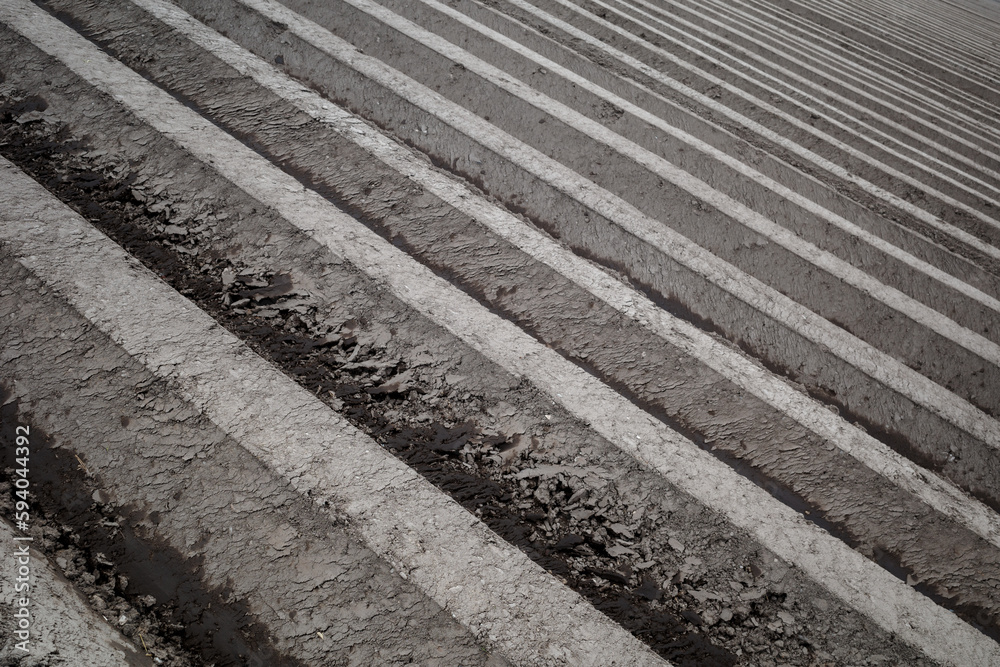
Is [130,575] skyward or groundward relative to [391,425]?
groundward

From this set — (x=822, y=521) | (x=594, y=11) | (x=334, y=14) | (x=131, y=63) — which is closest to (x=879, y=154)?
(x=594, y=11)

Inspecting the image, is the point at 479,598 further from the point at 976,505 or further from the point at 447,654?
the point at 976,505

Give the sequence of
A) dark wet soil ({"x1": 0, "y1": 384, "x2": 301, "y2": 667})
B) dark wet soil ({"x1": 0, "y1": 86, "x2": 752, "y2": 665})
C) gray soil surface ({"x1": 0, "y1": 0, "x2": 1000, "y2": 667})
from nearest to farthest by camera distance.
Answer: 1. dark wet soil ({"x1": 0, "y1": 384, "x2": 301, "y2": 667})
2. gray soil surface ({"x1": 0, "y1": 0, "x2": 1000, "y2": 667})
3. dark wet soil ({"x1": 0, "y1": 86, "x2": 752, "y2": 665})

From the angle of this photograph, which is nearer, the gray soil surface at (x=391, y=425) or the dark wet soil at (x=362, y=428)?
the gray soil surface at (x=391, y=425)

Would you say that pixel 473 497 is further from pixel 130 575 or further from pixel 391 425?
pixel 130 575

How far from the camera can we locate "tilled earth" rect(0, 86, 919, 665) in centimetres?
229

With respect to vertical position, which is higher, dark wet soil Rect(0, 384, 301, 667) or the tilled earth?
the tilled earth

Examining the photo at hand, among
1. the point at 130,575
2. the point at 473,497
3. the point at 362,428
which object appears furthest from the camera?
the point at 362,428

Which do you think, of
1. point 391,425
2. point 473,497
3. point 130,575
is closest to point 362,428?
point 391,425

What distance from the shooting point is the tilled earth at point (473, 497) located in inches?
90.3

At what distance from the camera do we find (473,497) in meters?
2.61

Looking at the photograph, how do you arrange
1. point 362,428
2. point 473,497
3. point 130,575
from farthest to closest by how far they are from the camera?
1. point 362,428
2. point 473,497
3. point 130,575

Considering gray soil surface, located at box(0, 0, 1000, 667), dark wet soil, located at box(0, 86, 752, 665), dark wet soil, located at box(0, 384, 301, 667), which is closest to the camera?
dark wet soil, located at box(0, 384, 301, 667)

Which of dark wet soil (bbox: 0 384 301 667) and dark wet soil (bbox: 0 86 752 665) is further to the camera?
dark wet soil (bbox: 0 86 752 665)
